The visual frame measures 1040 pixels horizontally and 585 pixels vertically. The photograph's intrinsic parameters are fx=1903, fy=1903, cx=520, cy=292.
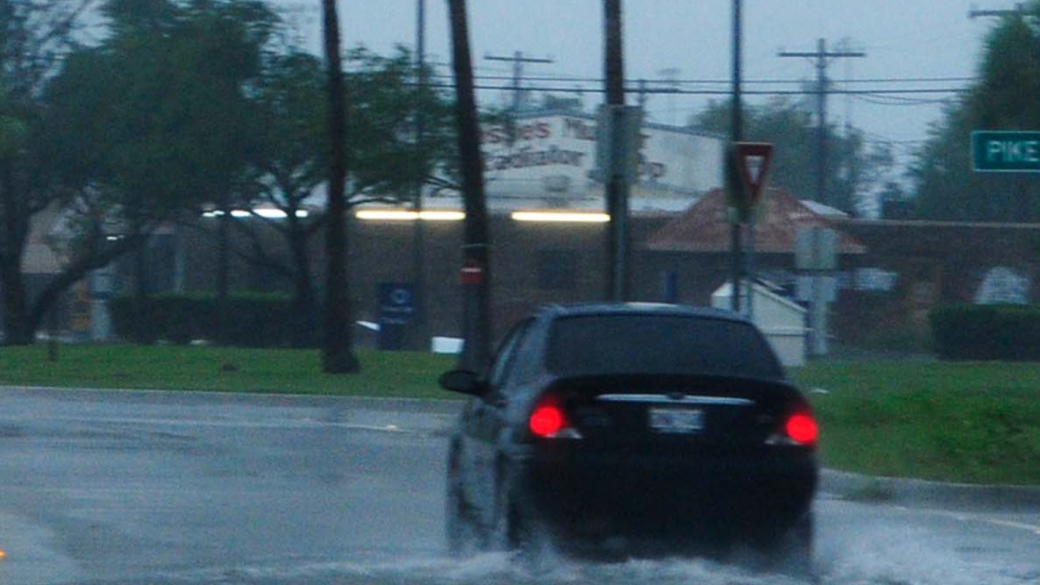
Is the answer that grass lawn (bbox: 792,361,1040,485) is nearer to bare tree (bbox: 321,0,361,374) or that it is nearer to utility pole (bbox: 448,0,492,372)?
utility pole (bbox: 448,0,492,372)

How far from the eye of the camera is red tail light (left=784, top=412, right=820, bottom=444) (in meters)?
10.0

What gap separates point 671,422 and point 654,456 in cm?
20

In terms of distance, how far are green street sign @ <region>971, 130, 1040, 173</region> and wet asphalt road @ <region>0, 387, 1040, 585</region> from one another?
3.65 meters

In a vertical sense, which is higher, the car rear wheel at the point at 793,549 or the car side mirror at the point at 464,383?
the car side mirror at the point at 464,383

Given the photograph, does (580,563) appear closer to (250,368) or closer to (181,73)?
(250,368)

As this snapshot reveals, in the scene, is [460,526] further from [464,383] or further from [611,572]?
[611,572]

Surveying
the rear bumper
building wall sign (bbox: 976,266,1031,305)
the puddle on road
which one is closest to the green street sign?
the puddle on road

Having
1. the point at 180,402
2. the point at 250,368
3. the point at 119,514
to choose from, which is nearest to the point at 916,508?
the point at 119,514

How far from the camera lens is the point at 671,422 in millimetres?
9852

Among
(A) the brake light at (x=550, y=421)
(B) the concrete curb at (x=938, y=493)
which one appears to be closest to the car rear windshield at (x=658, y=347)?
(A) the brake light at (x=550, y=421)

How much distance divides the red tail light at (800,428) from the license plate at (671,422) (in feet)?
1.67

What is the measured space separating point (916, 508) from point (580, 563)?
5.75 meters

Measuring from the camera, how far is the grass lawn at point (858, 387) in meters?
16.2

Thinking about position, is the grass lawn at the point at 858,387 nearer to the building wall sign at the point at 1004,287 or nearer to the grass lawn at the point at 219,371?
the grass lawn at the point at 219,371
